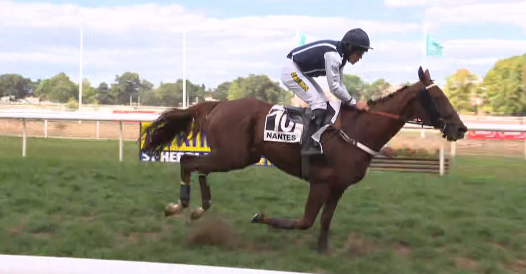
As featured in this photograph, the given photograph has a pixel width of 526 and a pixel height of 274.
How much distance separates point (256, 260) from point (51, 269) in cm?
270

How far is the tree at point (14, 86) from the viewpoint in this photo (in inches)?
1262

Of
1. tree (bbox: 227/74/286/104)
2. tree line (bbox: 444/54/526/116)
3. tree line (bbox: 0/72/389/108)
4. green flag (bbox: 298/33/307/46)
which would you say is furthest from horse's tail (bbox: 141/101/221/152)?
tree line (bbox: 444/54/526/116)

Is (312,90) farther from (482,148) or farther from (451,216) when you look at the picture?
(482,148)

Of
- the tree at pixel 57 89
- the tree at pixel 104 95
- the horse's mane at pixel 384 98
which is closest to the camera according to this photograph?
the horse's mane at pixel 384 98

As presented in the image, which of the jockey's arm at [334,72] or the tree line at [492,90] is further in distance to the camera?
the tree line at [492,90]

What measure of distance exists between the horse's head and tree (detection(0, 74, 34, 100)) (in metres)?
31.8

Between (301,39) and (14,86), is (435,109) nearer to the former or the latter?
(301,39)

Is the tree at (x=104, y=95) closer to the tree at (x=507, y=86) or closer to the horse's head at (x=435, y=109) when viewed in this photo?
the tree at (x=507, y=86)

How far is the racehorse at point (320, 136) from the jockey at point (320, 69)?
8 centimetres

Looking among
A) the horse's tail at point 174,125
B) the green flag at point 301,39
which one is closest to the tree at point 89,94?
the green flag at point 301,39

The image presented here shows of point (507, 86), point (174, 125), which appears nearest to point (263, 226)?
point (174, 125)

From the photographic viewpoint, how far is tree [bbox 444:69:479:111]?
102ft

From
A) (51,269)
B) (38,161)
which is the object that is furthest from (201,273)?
(38,161)

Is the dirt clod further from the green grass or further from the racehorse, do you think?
the racehorse
